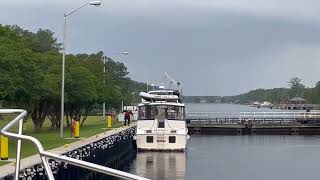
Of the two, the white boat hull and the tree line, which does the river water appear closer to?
the white boat hull

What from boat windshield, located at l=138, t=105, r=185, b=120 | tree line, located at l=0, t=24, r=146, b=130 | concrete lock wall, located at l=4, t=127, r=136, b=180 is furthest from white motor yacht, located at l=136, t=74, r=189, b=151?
tree line, located at l=0, t=24, r=146, b=130

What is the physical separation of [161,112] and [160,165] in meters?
7.17

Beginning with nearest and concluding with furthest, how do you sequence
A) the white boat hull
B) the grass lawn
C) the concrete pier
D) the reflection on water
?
1. the grass lawn
2. the reflection on water
3. the white boat hull
4. the concrete pier

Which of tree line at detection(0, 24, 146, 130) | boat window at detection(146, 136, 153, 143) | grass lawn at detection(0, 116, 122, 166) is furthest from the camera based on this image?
boat window at detection(146, 136, 153, 143)

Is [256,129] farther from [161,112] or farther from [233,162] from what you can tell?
[161,112]

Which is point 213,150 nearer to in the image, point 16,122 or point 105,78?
point 105,78

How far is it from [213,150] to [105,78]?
31314 millimetres

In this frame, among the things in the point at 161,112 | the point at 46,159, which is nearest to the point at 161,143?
the point at 161,112

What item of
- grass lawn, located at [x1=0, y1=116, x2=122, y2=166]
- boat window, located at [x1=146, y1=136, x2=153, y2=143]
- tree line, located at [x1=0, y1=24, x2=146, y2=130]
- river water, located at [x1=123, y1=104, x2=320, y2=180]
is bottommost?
river water, located at [x1=123, y1=104, x2=320, y2=180]

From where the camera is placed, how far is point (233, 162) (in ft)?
170

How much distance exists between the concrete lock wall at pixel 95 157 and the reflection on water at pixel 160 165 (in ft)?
4.61

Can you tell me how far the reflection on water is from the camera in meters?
40.1

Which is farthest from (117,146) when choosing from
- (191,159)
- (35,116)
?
(35,116)

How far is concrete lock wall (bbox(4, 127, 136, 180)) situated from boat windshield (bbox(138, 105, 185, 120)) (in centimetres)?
250
